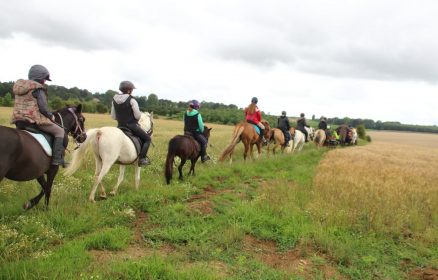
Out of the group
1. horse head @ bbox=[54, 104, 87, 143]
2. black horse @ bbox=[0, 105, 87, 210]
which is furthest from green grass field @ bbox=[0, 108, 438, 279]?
horse head @ bbox=[54, 104, 87, 143]

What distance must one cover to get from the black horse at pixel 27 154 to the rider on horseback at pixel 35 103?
1.14 ft

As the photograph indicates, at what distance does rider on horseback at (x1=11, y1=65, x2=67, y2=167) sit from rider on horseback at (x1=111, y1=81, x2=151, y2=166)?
2233 millimetres

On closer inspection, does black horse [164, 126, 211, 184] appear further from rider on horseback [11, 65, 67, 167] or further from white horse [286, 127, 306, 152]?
white horse [286, 127, 306, 152]

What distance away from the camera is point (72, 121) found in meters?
7.23

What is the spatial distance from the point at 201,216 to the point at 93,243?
8.17ft

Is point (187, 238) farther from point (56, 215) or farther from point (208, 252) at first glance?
point (56, 215)

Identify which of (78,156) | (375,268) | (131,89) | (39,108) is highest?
(131,89)

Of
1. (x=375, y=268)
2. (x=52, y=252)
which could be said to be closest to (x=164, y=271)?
(x=52, y=252)

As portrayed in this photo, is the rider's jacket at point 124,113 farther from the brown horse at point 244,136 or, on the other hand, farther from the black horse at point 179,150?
the brown horse at point 244,136

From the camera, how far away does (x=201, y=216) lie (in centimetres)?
725

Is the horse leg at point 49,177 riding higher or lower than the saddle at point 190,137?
lower

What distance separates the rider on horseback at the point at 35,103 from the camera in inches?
233

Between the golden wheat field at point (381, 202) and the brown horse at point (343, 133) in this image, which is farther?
the brown horse at point (343, 133)

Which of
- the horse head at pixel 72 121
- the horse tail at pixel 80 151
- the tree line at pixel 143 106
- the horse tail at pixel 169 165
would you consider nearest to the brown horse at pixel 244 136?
the horse tail at pixel 169 165
